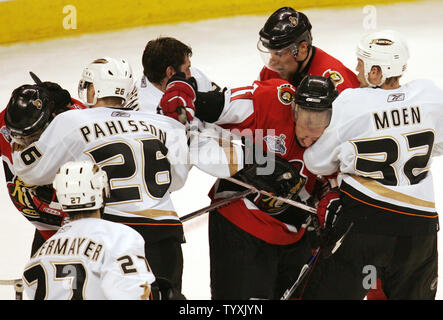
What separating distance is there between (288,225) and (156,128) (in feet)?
2.13

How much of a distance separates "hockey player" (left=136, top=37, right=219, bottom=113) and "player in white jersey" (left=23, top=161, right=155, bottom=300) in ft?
3.32

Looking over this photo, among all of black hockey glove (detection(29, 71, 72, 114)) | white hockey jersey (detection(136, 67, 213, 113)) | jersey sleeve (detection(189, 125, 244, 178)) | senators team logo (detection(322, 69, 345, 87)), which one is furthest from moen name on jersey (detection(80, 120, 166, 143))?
senators team logo (detection(322, 69, 345, 87))

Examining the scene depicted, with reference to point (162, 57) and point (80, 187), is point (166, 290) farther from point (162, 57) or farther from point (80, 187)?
point (162, 57)

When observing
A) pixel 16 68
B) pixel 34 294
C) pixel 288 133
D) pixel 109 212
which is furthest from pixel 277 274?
pixel 16 68

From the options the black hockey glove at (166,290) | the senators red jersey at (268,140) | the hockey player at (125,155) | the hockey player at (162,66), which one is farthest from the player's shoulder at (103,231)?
the hockey player at (162,66)

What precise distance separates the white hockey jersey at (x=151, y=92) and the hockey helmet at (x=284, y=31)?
284 millimetres

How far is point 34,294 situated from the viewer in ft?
8.09

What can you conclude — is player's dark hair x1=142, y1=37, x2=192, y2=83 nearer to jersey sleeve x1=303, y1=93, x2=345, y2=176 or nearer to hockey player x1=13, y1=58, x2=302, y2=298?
hockey player x1=13, y1=58, x2=302, y2=298

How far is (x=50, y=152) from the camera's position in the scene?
285cm

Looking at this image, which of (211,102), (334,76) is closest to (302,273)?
(211,102)

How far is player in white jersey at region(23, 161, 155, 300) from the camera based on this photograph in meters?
2.37

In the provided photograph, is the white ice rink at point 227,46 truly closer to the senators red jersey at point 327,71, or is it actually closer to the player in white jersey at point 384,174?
the senators red jersey at point 327,71

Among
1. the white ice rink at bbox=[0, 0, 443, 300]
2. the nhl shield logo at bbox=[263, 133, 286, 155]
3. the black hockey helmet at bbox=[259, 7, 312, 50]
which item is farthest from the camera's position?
the white ice rink at bbox=[0, 0, 443, 300]
